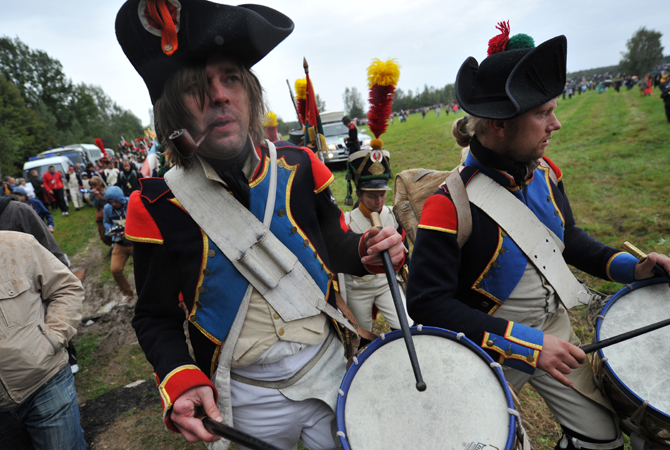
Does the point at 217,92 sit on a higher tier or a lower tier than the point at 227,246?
higher

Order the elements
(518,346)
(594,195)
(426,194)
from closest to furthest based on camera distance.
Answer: (518,346), (426,194), (594,195)

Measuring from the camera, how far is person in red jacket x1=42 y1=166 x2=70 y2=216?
1614cm

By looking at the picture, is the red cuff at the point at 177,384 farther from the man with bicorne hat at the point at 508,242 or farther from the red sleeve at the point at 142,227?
the man with bicorne hat at the point at 508,242

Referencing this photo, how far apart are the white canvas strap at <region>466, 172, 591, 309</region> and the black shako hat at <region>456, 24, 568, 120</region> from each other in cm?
35

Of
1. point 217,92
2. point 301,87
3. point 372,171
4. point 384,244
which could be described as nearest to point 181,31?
point 217,92

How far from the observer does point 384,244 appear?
1481mm

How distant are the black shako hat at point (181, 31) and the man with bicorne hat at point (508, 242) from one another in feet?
3.59

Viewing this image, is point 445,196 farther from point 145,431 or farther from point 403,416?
point 145,431

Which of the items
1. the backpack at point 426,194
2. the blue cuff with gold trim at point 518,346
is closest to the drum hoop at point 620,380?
the blue cuff with gold trim at point 518,346

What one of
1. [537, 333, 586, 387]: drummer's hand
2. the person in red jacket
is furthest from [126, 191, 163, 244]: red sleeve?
the person in red jacket

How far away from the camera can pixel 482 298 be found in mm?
1885

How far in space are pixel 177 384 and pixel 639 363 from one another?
2.03m

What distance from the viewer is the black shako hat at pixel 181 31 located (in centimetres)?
128

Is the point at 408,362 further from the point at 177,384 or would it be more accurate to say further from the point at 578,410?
the point at 578,410
